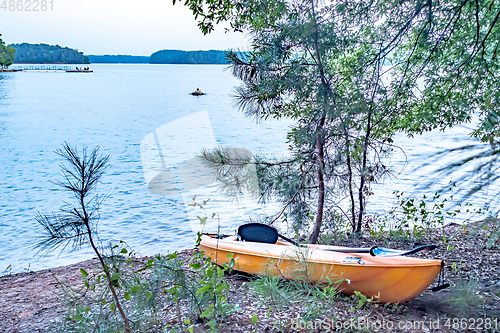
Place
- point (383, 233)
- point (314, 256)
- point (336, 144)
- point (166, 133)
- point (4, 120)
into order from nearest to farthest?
1. point (314, 256)
2. point (336, 144)
3. point (383, 233)
4. point (166, 133)
5. point (4, 120)

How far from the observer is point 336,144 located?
17.0ft

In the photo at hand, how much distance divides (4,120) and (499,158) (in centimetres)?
3433

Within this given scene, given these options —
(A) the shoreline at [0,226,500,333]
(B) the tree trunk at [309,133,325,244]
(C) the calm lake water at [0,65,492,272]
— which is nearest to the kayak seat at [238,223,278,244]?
(A) the shoreline at [0,226,500,333]

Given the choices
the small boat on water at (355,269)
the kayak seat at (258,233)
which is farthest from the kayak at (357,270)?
the kayak seat at (258,233)

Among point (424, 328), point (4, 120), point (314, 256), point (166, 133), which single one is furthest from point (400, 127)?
point (4, 120)

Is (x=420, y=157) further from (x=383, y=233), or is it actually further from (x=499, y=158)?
(x=383, y=233)

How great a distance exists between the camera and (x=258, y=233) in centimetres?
471

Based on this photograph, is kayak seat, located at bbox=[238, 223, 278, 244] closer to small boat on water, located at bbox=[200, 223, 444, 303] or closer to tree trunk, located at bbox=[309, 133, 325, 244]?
small boat on water, located at bbox=[200, 223, 444, 303]

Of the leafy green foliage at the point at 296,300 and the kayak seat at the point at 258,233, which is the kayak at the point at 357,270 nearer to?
the leafy green foliage at the point at 296,300

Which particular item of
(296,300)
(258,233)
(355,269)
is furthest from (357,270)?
(258,233)

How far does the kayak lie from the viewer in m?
3.27

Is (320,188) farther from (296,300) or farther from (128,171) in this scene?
(128,171)

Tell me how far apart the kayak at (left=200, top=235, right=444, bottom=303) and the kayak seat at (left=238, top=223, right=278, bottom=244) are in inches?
16.8

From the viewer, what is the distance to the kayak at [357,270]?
327 cm
